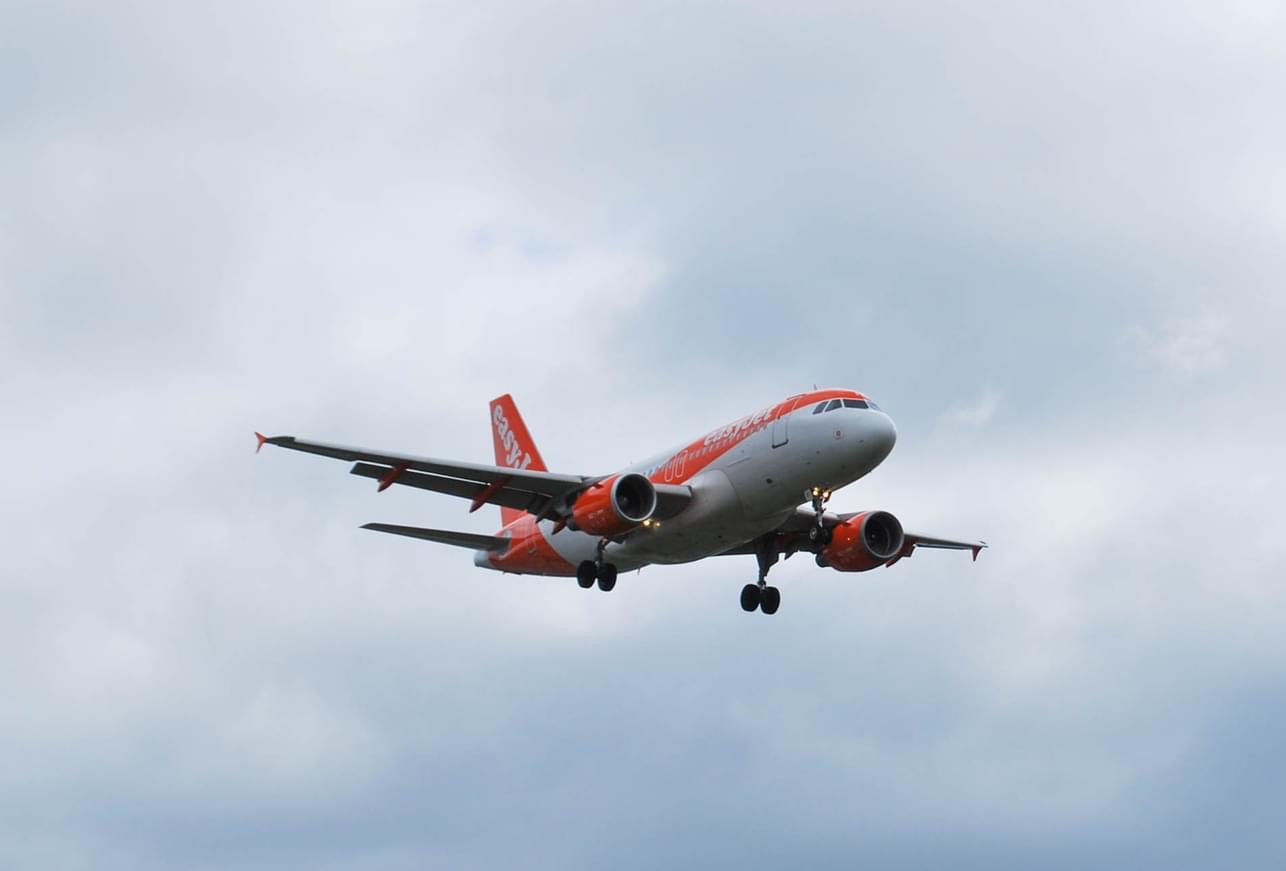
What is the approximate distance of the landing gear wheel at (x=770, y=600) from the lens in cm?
5350

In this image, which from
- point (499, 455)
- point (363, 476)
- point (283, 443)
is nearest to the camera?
point (283, 443)

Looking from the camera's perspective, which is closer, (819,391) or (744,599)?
(819,391)

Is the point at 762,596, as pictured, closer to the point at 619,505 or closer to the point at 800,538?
the point at 800,538

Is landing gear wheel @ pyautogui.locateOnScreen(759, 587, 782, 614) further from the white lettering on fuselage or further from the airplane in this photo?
the white lettering on fuselage

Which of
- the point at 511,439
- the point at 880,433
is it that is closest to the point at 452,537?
the point at 511,439

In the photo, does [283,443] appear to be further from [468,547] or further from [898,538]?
[898,538]

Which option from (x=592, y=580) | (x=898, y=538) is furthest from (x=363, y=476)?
(x=898, y=538)

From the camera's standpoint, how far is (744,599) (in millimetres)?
53594

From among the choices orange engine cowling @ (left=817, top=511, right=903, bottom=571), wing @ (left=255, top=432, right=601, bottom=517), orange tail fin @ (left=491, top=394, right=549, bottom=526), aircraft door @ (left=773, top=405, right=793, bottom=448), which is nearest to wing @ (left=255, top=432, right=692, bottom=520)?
wing @ (left=255, top=432, right=601, bottom=517)

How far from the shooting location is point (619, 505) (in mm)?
47031

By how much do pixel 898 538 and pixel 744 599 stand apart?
5.07m

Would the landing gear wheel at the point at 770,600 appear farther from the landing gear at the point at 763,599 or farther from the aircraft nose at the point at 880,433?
the aircraft nose at the point at 880,433

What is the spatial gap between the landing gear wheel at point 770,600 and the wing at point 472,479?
25.0ft

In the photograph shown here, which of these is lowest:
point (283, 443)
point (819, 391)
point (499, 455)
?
point (283, 443)
